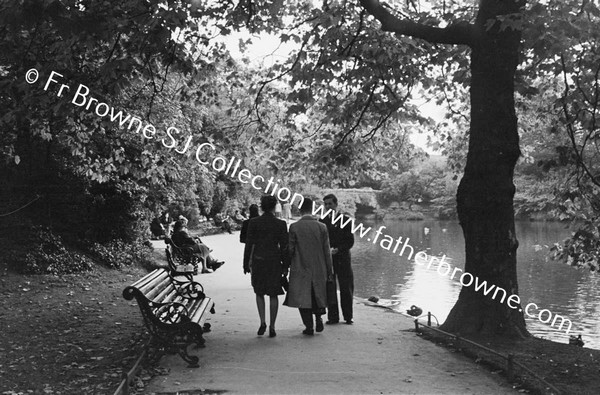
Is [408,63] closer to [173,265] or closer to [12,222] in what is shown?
[173,265]

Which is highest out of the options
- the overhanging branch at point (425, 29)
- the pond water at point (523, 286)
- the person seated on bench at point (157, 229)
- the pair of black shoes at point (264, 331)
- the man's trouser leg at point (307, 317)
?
the overhanging branch at point (425, 29)

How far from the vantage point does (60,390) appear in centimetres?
593

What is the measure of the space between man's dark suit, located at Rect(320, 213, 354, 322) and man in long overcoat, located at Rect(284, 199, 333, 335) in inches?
30.1

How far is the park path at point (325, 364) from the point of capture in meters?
5.83

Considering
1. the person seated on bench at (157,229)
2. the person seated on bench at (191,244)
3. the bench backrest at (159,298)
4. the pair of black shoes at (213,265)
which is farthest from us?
the person seated on bench at (157,229)

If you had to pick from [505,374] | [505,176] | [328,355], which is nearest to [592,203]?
[505,176]

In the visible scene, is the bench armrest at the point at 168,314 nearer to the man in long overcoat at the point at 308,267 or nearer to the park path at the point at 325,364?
the park path at the point at 325,364

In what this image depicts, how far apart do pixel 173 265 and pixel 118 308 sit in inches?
154

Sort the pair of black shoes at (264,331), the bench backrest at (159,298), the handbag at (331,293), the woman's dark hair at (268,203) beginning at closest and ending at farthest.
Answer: the bench backrest at (159,298) → the woman's dark hair at (268,203) → the pair of black shoes at (264,331) → the handbag at (331,293)

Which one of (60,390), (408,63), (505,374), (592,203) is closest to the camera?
(60,390)

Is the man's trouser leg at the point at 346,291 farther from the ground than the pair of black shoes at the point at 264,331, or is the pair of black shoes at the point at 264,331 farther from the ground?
the man's trouser leg at the point at 346,291

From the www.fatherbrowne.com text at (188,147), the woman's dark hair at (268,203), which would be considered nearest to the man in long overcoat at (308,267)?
the www.fatherbrowne.com text at (188,147)

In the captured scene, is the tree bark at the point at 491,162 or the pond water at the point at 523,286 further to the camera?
the pond water at the point at 523,286

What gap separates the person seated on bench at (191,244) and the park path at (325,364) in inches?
281
